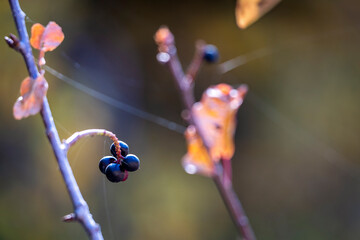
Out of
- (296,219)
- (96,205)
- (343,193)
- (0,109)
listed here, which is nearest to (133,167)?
(96,205)

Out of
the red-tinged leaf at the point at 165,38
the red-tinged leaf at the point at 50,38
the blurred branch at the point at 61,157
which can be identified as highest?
the red-tinged leaf at the point at 165,38

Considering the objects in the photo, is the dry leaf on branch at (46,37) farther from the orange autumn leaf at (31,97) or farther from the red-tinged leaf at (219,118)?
the red-tinged leaf at (219,118)

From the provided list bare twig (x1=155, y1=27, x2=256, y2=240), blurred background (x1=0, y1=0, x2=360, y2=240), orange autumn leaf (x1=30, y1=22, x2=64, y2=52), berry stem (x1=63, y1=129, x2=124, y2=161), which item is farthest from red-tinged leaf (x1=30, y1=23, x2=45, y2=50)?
blurred background (x1=0, y1=0, x2=360, y2=240)

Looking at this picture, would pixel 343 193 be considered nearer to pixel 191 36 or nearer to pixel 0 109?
pixel 191 36

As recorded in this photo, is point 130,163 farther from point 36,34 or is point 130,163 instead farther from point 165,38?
point 165,38

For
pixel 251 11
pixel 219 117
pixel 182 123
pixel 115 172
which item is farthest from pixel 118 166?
pixel 182 123

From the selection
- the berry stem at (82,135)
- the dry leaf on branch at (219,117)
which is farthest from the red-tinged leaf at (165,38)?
the berry stem at (82,135)

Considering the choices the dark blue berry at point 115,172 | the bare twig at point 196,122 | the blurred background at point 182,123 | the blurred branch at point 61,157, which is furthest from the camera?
the blurred background at point 182,123

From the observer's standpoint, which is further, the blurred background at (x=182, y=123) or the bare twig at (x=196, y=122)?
the blurred background at (x=182, y=123)
